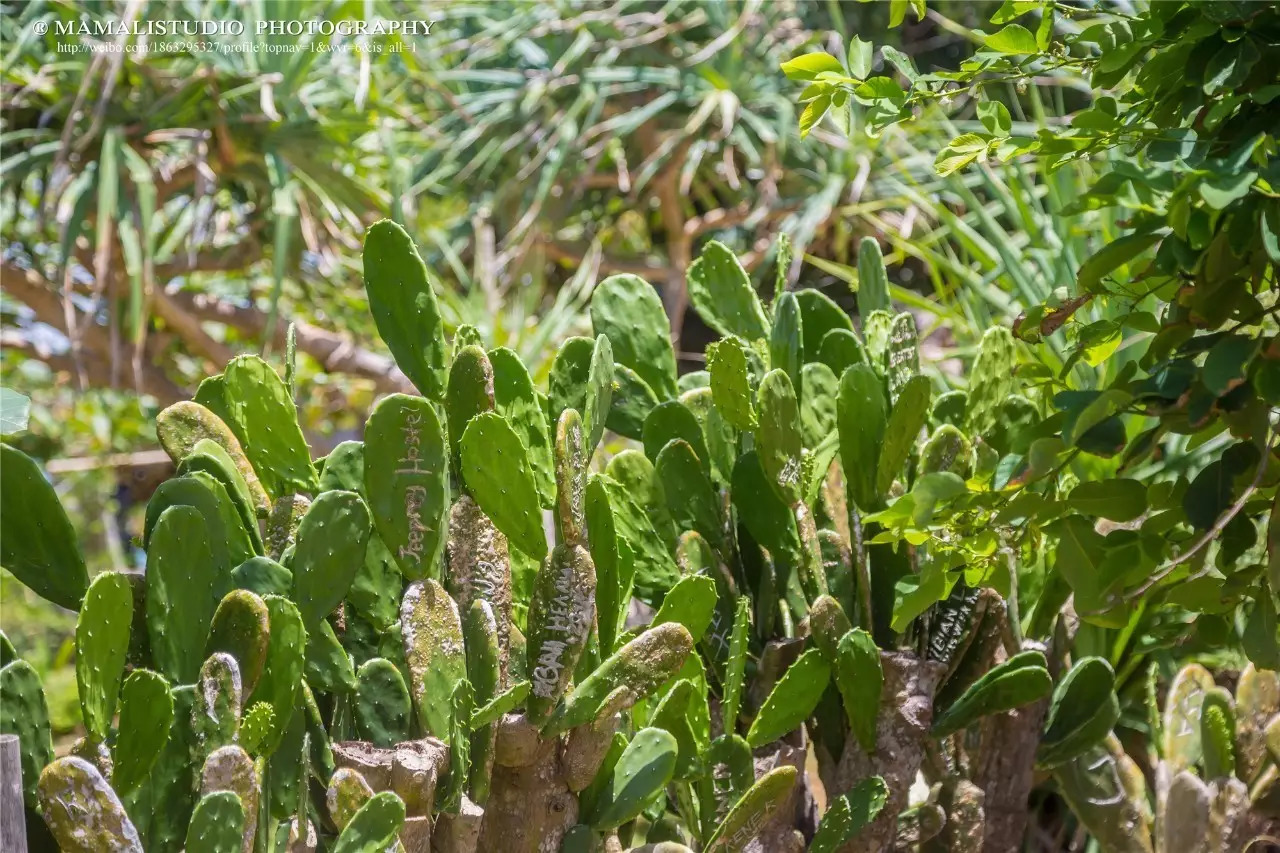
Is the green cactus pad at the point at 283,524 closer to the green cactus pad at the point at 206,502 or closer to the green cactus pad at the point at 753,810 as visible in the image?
the green cactus pad at the point at 206,502

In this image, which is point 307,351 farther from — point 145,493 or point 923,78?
point 923,78

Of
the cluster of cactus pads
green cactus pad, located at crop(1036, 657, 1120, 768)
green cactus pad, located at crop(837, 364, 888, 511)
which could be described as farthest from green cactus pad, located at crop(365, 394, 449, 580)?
green cactus pad, located at crop(1036, 657, 1120, 768)

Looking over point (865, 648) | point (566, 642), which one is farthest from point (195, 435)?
point (865, 648)

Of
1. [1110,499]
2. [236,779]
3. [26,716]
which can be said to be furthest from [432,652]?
[1110,499]

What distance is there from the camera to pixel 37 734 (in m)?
0.81

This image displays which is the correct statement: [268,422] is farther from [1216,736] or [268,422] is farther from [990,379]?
[1216,736]

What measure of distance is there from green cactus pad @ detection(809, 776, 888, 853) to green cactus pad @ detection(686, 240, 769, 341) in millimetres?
490

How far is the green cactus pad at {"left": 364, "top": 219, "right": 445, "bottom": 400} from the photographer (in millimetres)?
979

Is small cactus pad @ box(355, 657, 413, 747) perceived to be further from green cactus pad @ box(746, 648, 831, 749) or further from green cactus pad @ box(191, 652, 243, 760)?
green cactus pad @ box(746, 648, 831, 749)

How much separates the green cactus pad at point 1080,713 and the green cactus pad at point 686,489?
40cm

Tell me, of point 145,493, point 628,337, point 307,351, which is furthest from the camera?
point 145,493

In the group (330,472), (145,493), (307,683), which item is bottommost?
(145,493)

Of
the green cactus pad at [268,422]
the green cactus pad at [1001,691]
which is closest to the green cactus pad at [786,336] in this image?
the green cactus pad at [1001,691]

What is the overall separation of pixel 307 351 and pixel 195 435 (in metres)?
2.31
